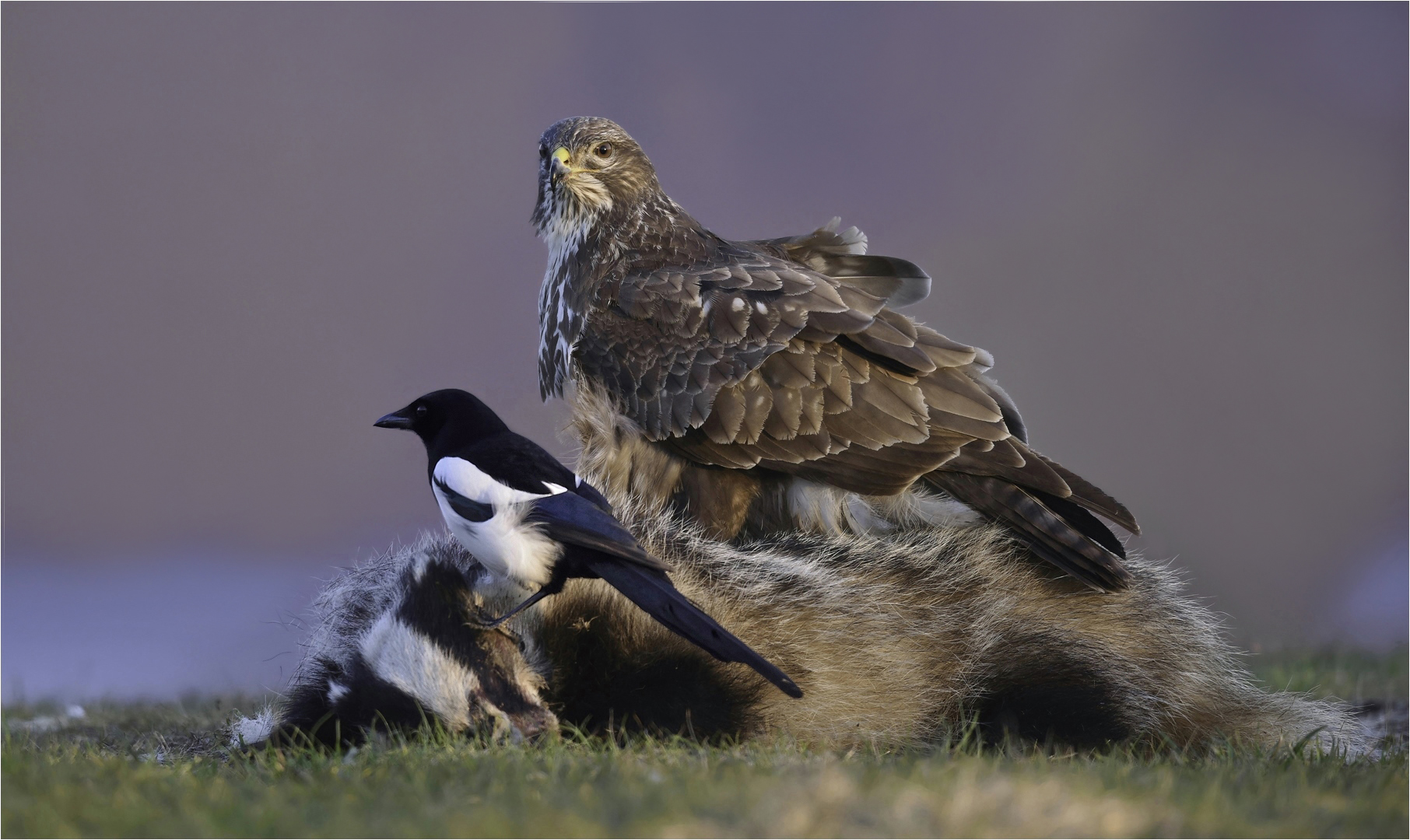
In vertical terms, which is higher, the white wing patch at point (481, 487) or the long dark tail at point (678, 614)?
the white wing patch at point (481, 487)

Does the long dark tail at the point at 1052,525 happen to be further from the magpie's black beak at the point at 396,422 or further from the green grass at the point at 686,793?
the magpie's black beak at the point at 396,422

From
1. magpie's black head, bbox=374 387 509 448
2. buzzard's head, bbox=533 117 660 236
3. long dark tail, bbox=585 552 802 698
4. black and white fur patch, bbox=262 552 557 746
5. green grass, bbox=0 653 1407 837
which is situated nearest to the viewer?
green grass, bbox=0 653 1407 837

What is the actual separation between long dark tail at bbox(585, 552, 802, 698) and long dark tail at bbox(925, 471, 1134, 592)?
4.78 feet

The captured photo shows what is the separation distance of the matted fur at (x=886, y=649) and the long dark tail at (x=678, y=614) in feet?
0.76

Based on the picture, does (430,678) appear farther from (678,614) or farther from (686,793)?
(686,793)

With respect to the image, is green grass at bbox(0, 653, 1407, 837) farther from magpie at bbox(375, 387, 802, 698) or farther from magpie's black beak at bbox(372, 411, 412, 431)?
magpie's black beak at bbox(372, 411, 412, 431)

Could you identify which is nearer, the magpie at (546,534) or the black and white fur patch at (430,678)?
the magpie at (546,534)

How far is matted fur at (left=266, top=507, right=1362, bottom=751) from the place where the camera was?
405cm

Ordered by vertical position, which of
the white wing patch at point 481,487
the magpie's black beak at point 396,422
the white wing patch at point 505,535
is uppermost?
the magpie's black beak at point 396,422

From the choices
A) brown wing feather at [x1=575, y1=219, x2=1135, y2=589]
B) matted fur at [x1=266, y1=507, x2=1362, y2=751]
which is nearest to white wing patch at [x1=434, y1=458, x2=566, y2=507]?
matted fur at [x1=266, y1=507, x2=1362, y2=751]

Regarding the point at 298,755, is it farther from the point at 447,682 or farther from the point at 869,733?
the point at 869,733

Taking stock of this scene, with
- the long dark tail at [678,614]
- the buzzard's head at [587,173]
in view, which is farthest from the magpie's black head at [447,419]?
the buzzard's head at [587,173]

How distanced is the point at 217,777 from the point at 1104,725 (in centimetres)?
285

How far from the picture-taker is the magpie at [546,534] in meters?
3.73
